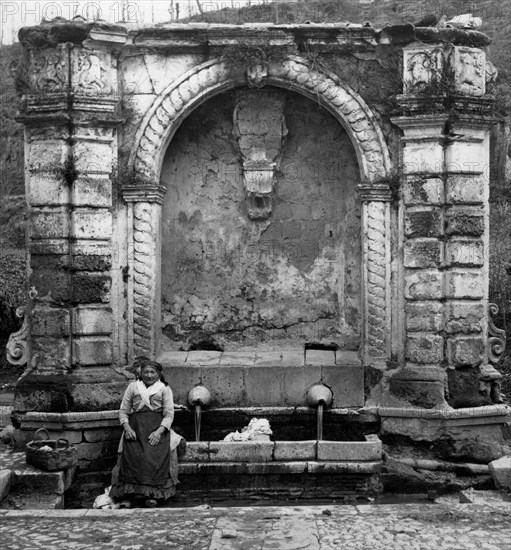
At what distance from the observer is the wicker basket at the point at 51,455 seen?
8039 mm

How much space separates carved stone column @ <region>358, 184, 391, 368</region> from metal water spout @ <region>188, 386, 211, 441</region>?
1.81m

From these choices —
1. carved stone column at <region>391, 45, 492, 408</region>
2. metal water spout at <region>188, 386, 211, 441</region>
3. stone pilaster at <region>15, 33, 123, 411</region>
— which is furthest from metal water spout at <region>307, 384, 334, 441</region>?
stone pilaster at <region>15, 33, 123, 411</region>

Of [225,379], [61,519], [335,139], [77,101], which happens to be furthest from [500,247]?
[61,519]

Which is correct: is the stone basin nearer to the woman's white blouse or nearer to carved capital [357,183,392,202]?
the woman's white blouse

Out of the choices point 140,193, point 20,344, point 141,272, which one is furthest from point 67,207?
point 20,344

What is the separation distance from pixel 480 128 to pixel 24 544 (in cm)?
613

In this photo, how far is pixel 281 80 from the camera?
9352 millimetres

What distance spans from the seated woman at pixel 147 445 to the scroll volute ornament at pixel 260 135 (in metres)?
2.68

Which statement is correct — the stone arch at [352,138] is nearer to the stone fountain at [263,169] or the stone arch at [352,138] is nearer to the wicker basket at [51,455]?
the stone fountain at [263,169]

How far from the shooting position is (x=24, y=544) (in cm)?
623

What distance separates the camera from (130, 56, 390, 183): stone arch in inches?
364

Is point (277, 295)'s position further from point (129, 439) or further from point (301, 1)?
point (301, 1)

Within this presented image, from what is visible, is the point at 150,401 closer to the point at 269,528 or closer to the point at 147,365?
the point at 147,365

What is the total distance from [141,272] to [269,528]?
358 cm
